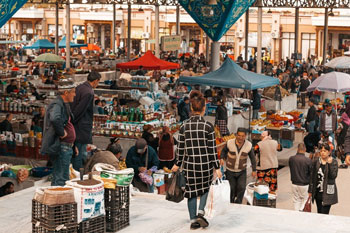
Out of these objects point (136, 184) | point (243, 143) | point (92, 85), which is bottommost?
point (136, 184)

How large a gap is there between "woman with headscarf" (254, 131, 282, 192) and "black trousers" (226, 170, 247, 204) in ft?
3.08

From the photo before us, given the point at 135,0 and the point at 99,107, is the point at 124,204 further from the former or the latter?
the point at 135,0

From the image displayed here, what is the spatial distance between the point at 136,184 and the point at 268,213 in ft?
11.4

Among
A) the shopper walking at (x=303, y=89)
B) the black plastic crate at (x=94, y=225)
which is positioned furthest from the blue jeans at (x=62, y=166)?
the shopper walking at (x=303, y=89)

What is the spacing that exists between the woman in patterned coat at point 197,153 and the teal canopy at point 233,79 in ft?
32.1

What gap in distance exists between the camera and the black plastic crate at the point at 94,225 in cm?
674

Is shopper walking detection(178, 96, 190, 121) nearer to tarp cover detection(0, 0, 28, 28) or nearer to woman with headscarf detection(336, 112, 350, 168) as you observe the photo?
woman with headscarf detection(336, 112, 350, 168)

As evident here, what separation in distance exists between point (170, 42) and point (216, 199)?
776 inches

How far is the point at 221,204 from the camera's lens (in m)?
7.50

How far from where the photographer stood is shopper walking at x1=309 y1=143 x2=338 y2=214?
9.77 metres

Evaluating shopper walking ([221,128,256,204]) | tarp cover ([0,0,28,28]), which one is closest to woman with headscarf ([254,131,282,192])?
shopper walking ([221,128,256,204])

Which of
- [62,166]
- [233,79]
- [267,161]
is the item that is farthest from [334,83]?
[62,166]

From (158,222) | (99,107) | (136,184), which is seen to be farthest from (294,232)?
(99,107)

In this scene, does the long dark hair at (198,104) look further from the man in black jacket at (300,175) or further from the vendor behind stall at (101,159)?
the man in black jacket at (300,175)
